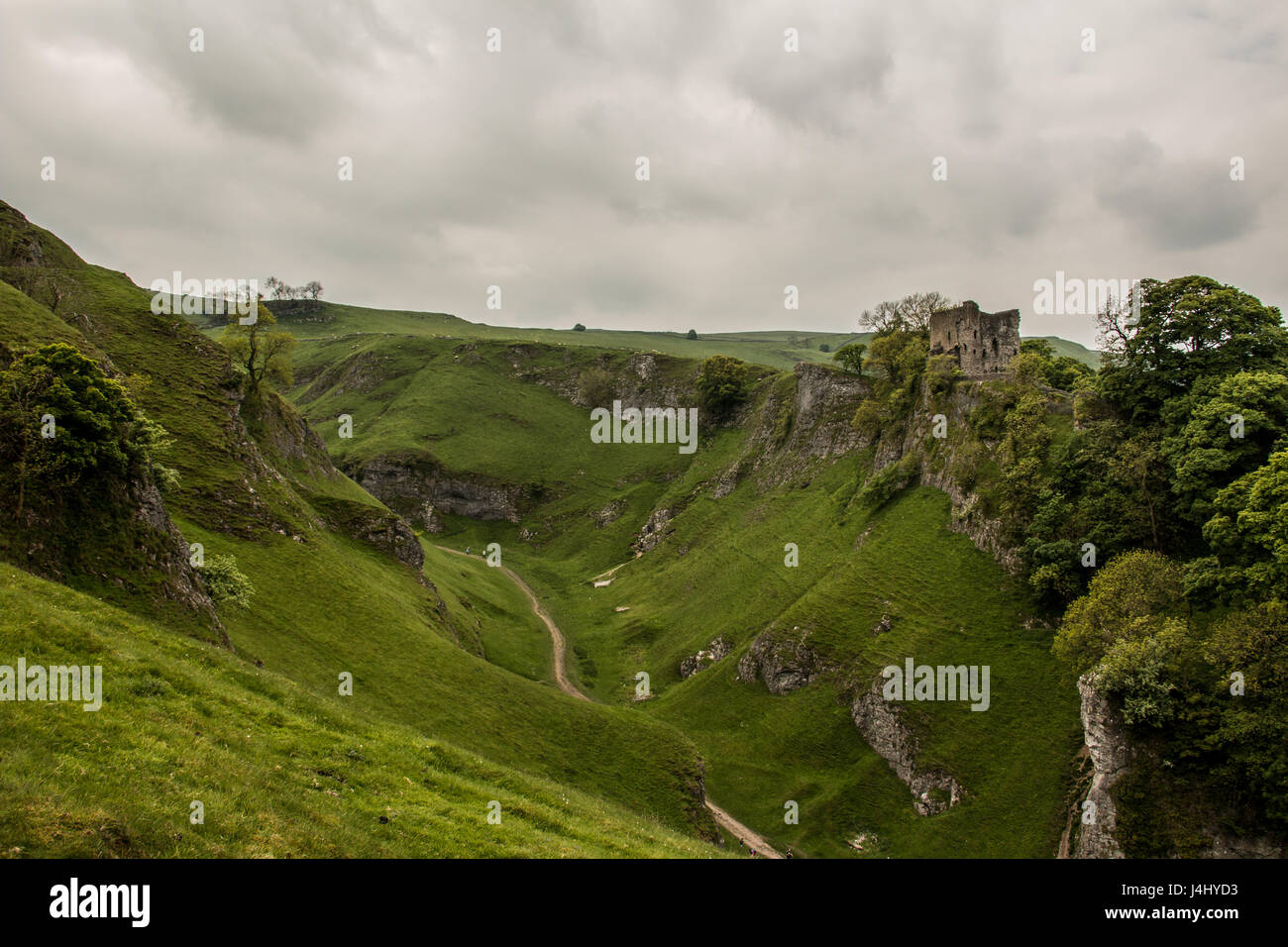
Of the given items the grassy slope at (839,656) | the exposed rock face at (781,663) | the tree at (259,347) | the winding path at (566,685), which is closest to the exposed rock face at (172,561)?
the winding path at (566,685)

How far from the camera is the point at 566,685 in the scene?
71.0 m

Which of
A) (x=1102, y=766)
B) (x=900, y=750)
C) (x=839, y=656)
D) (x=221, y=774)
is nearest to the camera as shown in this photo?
(x=221, y=774)

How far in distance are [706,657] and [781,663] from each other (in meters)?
12.7

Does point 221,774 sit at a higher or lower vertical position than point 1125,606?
lower

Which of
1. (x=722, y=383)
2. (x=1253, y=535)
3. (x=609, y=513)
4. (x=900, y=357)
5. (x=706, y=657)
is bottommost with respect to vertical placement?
(x=706, y=657)

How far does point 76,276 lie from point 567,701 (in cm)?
6599

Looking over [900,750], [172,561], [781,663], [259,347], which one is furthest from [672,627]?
[172,561]

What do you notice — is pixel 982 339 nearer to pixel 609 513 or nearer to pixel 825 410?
pixel 825 410

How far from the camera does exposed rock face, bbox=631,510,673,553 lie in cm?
11562

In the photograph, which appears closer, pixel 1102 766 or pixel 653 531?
pixel 1102 766

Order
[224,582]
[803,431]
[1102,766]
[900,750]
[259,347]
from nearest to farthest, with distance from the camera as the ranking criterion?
[224,582] → [1102,766] → [900,750] → [259,347] → [803,431]
